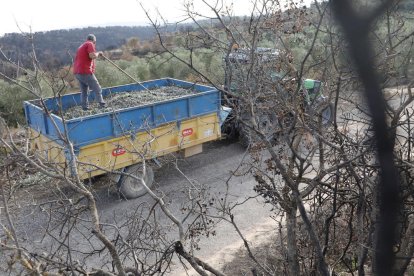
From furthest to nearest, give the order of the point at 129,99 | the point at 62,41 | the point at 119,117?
the point at 62,41
the point at 129,99
the point at 119,117

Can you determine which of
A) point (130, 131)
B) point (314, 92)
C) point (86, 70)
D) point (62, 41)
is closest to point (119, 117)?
point (130, 131)

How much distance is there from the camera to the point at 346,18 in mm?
1262

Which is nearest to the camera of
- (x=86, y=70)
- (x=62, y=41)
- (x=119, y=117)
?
(x=119, y=117)

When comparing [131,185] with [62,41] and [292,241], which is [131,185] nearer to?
[292,241]

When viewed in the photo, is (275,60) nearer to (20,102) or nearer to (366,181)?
(366,181)

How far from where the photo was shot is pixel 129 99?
8.26 m

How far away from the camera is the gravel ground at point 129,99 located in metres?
7.71

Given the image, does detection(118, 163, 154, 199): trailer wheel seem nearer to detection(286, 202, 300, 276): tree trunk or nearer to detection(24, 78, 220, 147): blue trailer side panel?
detection(24, 78, 220, 147): blue trailer side panel

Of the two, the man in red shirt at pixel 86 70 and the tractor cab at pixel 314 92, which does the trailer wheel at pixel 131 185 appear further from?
the tractor cab at pixel 314 92

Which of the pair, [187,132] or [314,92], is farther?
[187,132]

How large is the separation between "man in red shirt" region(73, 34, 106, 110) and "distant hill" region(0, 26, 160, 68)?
0.16 meters

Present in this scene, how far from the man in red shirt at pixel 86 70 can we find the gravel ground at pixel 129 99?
7.3 inches

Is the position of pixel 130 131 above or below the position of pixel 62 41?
below

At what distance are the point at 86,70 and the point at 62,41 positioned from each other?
9.07ft
